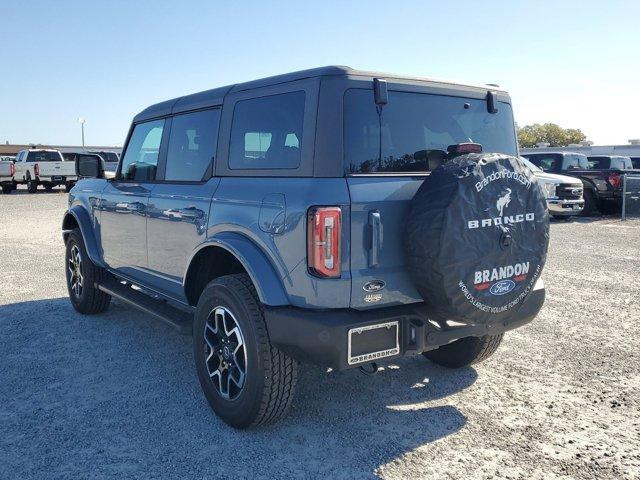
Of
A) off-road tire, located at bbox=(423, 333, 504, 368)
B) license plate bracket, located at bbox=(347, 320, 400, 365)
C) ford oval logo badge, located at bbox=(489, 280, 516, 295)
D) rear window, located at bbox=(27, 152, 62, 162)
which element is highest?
rear window, located at bbox=(27, 152, 62, 162)

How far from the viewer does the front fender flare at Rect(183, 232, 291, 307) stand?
121 inches

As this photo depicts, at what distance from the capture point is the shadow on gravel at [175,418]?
3.03m

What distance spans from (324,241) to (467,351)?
1890 mm

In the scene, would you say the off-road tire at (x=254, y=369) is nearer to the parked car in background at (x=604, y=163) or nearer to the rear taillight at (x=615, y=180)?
the rear taillight at (x=615, y=180)

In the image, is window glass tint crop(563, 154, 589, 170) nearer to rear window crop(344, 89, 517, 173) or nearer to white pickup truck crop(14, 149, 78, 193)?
rear window crop(344, 89, 517, 173)

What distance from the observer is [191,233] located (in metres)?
3.88

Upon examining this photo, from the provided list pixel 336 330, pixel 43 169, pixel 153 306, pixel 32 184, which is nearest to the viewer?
pixel 336 330

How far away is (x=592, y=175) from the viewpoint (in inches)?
638

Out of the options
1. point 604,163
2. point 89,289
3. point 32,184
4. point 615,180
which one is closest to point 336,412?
point 89,289

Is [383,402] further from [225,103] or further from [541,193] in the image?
[225,103]

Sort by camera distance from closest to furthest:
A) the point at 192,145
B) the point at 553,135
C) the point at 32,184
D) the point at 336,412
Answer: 1. the point at 336,412
2. the point at 192,145
3. the point at 32,184
4. the point at 553,135

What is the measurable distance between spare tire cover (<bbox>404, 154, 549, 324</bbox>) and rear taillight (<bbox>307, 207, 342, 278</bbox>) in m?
0.40

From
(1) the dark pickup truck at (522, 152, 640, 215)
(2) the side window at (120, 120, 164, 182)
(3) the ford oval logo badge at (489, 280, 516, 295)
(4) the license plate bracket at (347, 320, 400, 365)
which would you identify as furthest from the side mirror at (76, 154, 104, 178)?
(1) the dark pickup truck at (522, 152, 640, 215)

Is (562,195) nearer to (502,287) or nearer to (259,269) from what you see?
(502,287)
